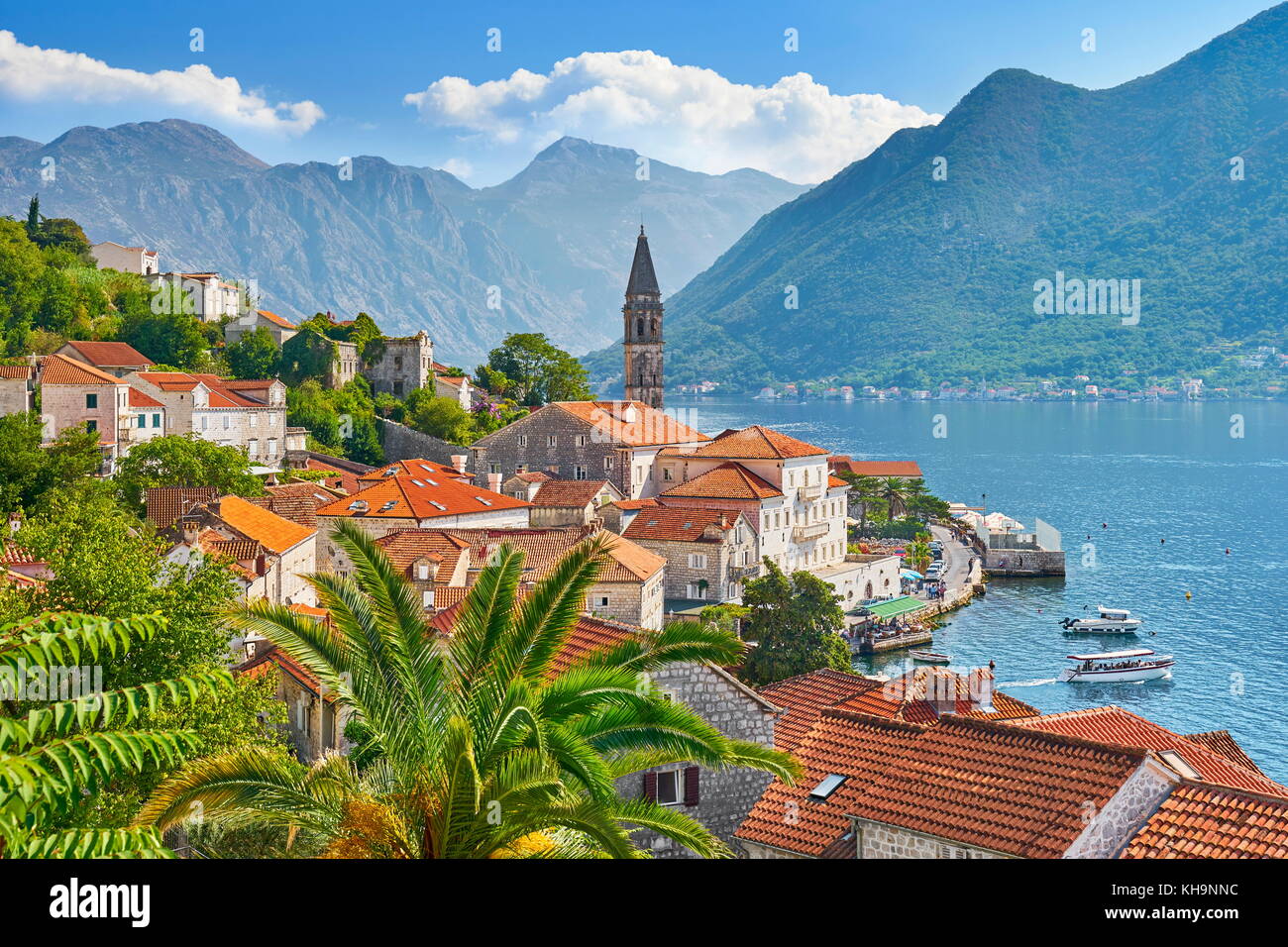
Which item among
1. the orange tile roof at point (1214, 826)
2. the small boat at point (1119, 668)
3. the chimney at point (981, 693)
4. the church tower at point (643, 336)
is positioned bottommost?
the small boat at point (1119, 668)

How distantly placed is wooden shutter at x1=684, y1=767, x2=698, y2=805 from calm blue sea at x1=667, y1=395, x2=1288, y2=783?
3028cm

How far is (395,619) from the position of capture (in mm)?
9547

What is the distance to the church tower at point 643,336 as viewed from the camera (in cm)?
8044

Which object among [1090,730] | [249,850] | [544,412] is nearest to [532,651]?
[249,850]

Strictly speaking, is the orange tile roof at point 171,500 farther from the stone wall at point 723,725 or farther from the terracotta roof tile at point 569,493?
the stone wall at point 723,725

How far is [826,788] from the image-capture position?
13.9m

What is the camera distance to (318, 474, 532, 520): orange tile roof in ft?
155

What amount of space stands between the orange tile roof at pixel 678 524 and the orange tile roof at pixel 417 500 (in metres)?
4.83

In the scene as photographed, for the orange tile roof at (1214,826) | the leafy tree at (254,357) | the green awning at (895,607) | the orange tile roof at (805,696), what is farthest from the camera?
the leafy tree at (254,357)

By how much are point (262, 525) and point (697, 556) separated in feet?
62.3

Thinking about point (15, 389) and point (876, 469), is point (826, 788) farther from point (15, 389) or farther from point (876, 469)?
point (876, 469)

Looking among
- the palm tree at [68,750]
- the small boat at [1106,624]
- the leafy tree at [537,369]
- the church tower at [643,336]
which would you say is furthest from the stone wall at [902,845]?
the leafy tree at [537,369]

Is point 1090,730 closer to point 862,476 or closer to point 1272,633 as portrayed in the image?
point 1272,633

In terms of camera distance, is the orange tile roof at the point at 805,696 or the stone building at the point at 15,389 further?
the stone building at the point at 15,389
